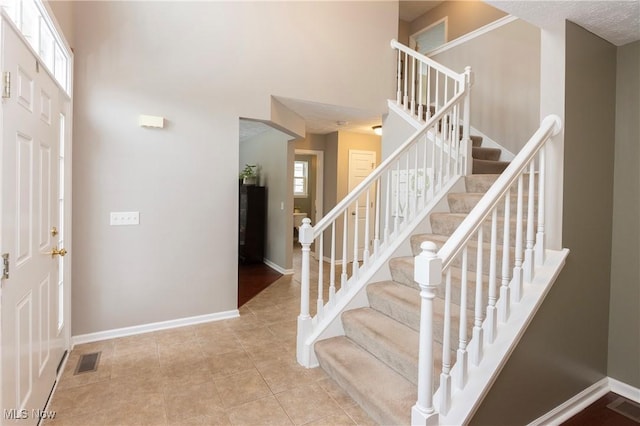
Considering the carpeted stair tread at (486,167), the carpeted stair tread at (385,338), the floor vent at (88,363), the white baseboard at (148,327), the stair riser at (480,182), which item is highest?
the carpeted stair tread at (486,167)

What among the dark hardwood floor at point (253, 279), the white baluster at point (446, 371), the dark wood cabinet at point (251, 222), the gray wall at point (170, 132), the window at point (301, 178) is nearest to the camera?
the white baluster at point (446, 371)

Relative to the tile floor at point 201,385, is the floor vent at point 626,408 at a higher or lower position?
lower

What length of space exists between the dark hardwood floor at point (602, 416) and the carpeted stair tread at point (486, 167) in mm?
2182

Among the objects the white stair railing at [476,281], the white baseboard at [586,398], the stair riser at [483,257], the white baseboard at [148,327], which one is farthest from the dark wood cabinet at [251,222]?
the white baseboard at [586,398]

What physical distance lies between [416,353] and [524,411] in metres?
0.66

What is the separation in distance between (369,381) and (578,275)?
1.49 meters

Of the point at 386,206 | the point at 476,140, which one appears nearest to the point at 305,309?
the point at 386,206

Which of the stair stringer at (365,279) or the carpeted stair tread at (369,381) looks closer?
the carpeted stair tread at (369,381)

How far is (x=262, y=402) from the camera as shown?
86.7 inches

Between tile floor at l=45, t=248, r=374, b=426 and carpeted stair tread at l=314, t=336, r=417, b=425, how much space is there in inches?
4.3

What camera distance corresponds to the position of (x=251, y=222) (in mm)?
6246

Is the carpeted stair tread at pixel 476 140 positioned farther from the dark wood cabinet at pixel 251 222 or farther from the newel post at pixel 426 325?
the dark wood cabinet at pixel 251 222

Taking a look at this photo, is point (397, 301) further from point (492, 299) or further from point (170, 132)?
point (170, 132)

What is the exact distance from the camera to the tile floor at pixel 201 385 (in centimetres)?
206
